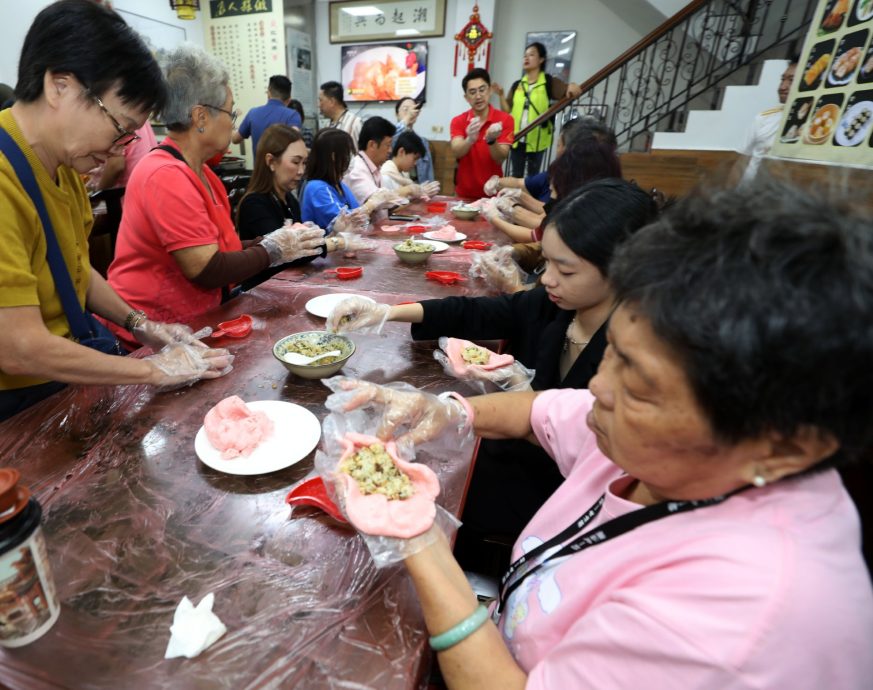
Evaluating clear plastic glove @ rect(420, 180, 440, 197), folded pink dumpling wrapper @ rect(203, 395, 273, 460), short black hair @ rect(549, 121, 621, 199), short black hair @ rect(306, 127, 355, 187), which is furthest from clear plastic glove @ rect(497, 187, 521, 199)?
folded pink dumpling wrapper @ rect(203, 395, 273, 460)

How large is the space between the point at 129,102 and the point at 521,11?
892 centimetres

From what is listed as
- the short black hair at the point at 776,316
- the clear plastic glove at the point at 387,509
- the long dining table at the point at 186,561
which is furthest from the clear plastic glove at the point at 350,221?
the short black hair at the point at 776,316

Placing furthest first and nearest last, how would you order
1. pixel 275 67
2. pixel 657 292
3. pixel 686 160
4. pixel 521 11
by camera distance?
pixel 521 11 < pixel 275 67 < pixel 686 160 < pixel 657 292

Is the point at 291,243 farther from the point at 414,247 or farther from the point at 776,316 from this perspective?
the point at 776,316

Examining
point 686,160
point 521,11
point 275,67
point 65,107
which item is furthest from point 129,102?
point 521,11

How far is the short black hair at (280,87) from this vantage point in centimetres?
643

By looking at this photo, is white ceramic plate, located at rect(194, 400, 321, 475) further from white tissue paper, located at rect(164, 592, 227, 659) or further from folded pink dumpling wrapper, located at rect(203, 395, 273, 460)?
white tissue paper, located at rect(164, 592, 227, 659)

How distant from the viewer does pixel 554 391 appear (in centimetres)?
137

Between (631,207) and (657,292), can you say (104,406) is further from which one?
(631,207)

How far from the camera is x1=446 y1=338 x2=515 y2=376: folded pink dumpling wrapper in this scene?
161cm

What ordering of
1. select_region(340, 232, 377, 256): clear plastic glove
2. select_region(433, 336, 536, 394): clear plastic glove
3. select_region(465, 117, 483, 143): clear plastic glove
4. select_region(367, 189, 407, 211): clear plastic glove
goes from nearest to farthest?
1. select_region(433, 336, 536, 394): clear plastic glove
2. select_region(340, 232, 377, 256): clear plastic glove
3. select_region(367, 189, 407, 211): clear plastic glove
4. select_region(465, 117, 483, 143): clear plastic glove

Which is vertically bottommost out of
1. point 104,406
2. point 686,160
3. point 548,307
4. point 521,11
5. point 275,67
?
point 104,406

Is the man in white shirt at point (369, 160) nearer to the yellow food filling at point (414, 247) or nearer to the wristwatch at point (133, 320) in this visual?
the yellow food filling at point (414, 247)

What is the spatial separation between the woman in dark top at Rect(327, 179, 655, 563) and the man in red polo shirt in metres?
4.43
